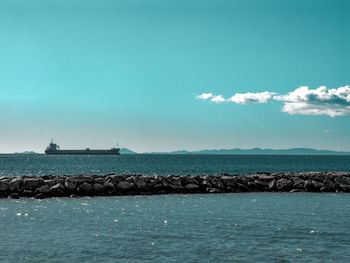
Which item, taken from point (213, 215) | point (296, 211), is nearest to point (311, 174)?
point (296, 211)

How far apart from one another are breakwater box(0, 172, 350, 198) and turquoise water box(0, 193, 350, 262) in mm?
3207

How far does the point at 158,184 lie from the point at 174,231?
39.7ft

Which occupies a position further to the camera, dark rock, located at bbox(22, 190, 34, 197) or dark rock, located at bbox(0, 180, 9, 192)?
dark rock, located at bbox(0, 180, 9, 192)

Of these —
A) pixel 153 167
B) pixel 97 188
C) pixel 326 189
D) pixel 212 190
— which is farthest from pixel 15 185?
pixel 153 167

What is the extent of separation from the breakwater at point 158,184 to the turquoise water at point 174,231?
126 inches

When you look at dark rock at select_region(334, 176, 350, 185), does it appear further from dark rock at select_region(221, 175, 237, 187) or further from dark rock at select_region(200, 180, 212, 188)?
dark rock at select_region(200, 180, 212, 188)

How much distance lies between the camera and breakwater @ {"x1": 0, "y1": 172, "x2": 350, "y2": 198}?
75.4 feet

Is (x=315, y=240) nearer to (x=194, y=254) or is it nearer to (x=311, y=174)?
(x=194, y=254)

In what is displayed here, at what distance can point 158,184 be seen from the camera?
2452 cm

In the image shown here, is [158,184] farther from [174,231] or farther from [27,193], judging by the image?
[174,231]

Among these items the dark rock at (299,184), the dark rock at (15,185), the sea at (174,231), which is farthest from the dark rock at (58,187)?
the dark rock at (299,184)

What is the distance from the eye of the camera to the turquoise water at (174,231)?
9.75 meters

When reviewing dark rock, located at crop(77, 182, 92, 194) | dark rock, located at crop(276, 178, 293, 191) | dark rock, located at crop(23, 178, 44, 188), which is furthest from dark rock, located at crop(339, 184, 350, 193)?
dark rock, located at crop(23, 178, 44, 188)

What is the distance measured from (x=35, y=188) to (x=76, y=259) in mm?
14955
